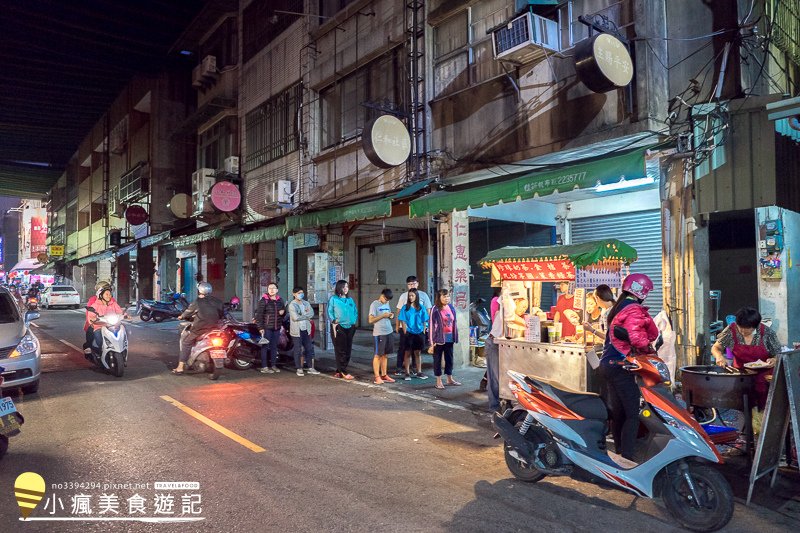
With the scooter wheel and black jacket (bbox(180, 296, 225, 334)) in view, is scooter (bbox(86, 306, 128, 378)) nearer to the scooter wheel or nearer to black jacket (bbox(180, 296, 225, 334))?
black jacket (bbox(180, 296, 225, 334))

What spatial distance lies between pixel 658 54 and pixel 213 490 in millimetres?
9186

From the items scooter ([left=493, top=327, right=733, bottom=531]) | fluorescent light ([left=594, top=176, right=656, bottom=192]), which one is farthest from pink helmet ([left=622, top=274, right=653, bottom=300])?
fluorescent light ([left=594, top=176, right=656, bottom=192])

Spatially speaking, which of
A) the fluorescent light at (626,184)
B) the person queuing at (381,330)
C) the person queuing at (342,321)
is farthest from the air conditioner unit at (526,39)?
the person queuing at (342,321)

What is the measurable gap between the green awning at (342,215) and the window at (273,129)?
339 centimetres

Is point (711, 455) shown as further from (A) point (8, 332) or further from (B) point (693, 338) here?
(A) point (8, 332)

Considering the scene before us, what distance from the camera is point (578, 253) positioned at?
7020 mm

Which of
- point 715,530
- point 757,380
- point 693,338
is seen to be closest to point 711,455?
point 715,530

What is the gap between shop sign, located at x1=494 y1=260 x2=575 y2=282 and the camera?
7.65 metres

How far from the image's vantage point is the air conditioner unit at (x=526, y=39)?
9469 mm

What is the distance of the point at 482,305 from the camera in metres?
15.1

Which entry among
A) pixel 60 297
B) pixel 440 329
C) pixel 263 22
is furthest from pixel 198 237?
pixel 60 297

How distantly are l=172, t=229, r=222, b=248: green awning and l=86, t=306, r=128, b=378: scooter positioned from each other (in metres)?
10.9

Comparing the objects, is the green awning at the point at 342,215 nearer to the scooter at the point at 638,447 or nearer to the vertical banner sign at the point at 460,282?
the vertical banner sign at the point at 460,282

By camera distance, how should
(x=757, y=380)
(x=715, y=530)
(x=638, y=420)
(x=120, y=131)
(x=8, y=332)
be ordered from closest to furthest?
(x=715, y=530) → (x=638, y=420) → (x=757, y=380) → (x=8, y=332) → (x=120, y=131)
